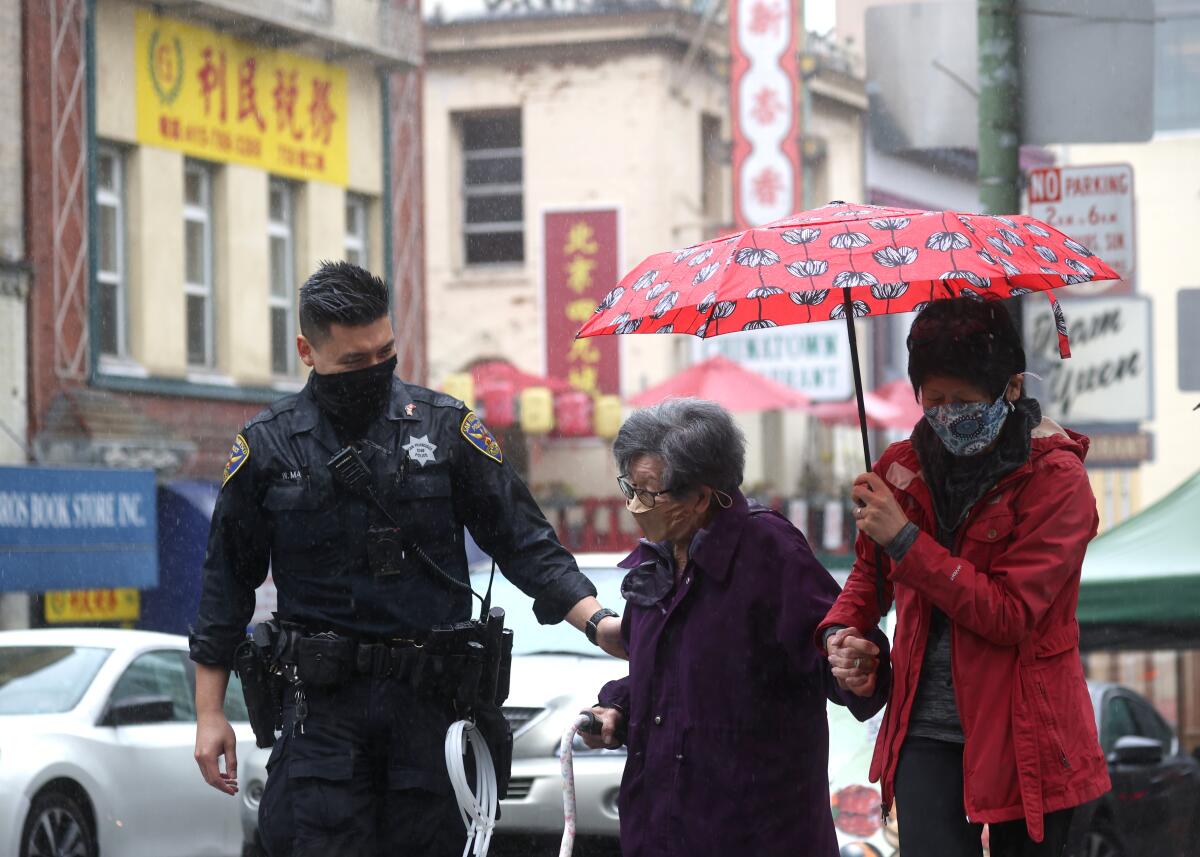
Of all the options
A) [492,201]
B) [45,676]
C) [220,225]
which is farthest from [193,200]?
[492,201]

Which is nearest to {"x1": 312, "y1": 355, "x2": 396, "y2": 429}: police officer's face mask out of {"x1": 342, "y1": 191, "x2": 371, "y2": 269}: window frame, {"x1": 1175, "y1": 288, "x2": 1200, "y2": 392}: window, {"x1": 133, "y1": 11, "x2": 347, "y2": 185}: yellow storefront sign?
{"x1": 1175, "y1": 288, "x2": 1200, "y2": 392}: window

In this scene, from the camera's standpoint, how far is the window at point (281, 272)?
24109 mm

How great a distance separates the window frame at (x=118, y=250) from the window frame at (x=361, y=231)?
15.5 feet

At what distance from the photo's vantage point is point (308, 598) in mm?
4660

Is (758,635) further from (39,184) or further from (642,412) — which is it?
(39,184)

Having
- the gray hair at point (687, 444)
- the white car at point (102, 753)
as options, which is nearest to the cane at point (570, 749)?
the gray hair at point (687, 444)

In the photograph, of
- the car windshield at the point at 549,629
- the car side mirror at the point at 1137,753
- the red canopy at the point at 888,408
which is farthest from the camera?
the red canopy at the point at 888,408

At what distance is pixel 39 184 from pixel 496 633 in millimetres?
15519

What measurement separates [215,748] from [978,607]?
5.62ft

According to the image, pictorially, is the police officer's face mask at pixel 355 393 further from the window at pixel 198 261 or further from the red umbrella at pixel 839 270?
the window at pixel 198 261

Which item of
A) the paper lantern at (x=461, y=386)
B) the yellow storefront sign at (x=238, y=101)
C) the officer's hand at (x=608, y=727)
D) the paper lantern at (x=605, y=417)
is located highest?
the yellow storefront sign at (x=238, y=101)

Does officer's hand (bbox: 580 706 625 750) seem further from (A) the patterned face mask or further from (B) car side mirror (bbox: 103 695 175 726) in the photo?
(B) car side mirror (bbox: 103 695 175 726)

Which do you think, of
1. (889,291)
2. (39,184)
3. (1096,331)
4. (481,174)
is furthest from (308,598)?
(481,174)

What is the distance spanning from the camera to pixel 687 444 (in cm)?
447
